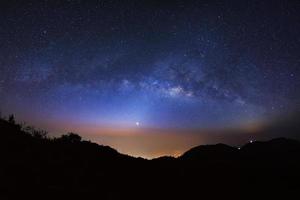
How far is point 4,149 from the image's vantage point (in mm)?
20047

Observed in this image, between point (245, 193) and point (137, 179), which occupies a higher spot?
point (137, 179)

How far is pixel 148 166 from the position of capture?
28.4m

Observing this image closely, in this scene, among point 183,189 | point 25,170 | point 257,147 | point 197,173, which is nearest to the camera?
point 25,170

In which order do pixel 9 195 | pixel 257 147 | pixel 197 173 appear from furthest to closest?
pixel 257 147
pixel 197 173
pixel 9 195

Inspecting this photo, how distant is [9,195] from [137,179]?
11214mm

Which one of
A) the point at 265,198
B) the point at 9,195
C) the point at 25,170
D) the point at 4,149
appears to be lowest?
the point at 265,198

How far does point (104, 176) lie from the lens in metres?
21.7

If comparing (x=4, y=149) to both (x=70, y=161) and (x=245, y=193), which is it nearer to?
(x=70, y=161)

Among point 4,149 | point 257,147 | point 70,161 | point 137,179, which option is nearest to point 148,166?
point 137,179

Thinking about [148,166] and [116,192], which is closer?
[116,192]

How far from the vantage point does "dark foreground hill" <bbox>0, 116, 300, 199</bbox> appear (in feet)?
55.6

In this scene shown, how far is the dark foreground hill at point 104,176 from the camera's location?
1695 centimetres

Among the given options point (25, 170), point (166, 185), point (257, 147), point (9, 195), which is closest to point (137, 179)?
point (166, 185)

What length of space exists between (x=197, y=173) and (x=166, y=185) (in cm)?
625
